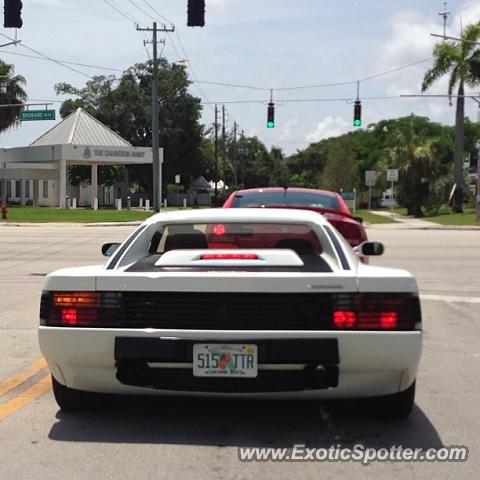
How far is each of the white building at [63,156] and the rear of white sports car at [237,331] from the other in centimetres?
5059

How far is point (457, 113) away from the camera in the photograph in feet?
149

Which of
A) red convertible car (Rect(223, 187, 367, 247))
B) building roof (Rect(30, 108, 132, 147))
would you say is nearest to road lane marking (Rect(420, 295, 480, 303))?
red convertible car (Rect(223, 187, 367, 247))

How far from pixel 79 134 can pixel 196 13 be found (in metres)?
42.5

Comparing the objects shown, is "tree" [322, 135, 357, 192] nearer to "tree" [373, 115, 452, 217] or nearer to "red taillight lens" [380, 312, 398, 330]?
"tree" [373, 115, 452, 217]

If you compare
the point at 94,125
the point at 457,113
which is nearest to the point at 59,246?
the point at 457,113

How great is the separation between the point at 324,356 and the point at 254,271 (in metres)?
0.70

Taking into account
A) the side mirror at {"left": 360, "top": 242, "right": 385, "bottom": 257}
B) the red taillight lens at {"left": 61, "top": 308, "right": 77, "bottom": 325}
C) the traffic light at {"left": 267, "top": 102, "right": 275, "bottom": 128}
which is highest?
the traffic light at {"left": 267, "top": 102, "right": 275, "bottom": 128}

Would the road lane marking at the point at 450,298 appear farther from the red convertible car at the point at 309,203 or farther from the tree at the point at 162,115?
the tree at the point at 162,115

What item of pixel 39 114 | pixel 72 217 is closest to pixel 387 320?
pixel 72 217

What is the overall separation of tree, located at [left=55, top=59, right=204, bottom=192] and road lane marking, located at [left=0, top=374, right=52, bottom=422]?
74.8 meters

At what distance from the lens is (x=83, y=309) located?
468 cm

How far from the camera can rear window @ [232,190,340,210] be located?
9.68 meters

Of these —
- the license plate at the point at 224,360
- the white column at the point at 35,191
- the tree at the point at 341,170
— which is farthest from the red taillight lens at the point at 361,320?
the tree at the point at 341,170

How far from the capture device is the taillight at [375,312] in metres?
4.54
